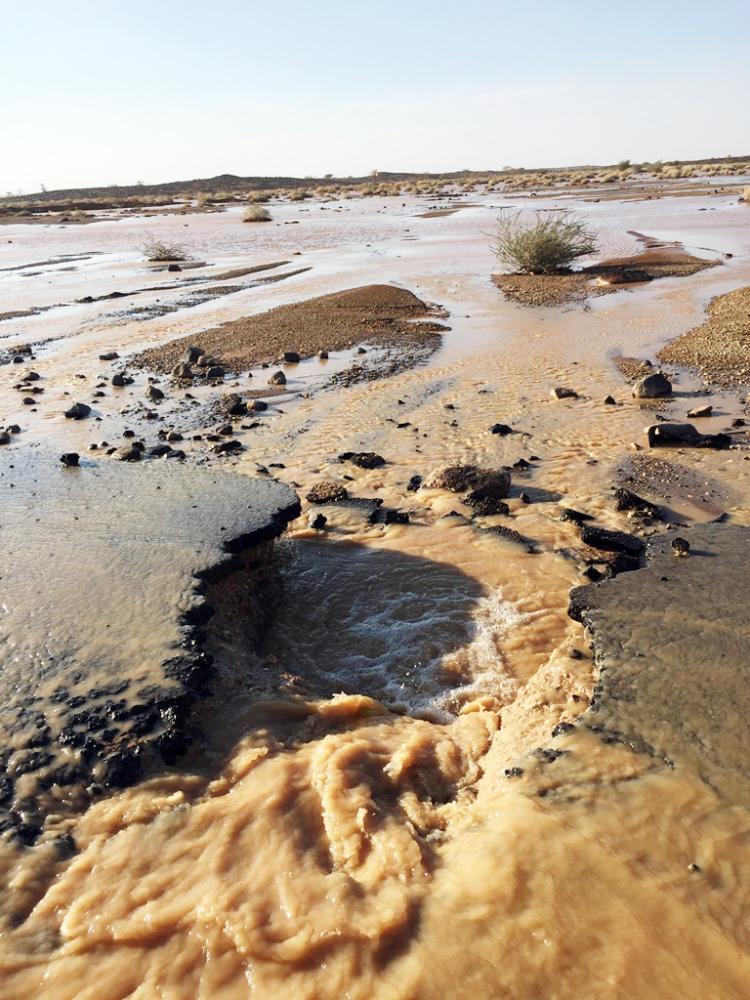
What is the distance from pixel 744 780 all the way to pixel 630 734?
1.27ft

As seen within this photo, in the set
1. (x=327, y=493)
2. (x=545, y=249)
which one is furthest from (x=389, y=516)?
(x=545, y=249)

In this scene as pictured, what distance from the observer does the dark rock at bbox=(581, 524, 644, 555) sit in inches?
175

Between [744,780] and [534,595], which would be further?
[534,595]

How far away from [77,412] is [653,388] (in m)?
5.89

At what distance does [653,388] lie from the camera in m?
7.56

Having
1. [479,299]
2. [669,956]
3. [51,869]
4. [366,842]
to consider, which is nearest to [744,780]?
[669,956]

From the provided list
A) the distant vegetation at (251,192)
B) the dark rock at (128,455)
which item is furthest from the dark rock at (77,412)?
the distant vegetation at (251,192)

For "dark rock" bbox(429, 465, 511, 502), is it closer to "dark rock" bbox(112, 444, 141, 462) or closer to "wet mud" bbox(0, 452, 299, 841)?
"wet mud" bbox(0, 452, 299, 841)

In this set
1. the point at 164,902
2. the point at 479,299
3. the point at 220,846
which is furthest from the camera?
the point at 479,299

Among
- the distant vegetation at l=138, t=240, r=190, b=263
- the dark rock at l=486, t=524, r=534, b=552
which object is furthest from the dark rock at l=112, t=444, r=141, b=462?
the distant vegetation at l=138, t=240, r=190, b=263

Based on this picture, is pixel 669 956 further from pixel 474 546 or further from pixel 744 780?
pixel 474 546

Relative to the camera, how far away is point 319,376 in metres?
8.98

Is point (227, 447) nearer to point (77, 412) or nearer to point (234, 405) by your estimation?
point (234, 405)

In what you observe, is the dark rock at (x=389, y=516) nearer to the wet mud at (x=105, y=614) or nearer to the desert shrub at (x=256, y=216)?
the wet mud at (x=105, y=614)
